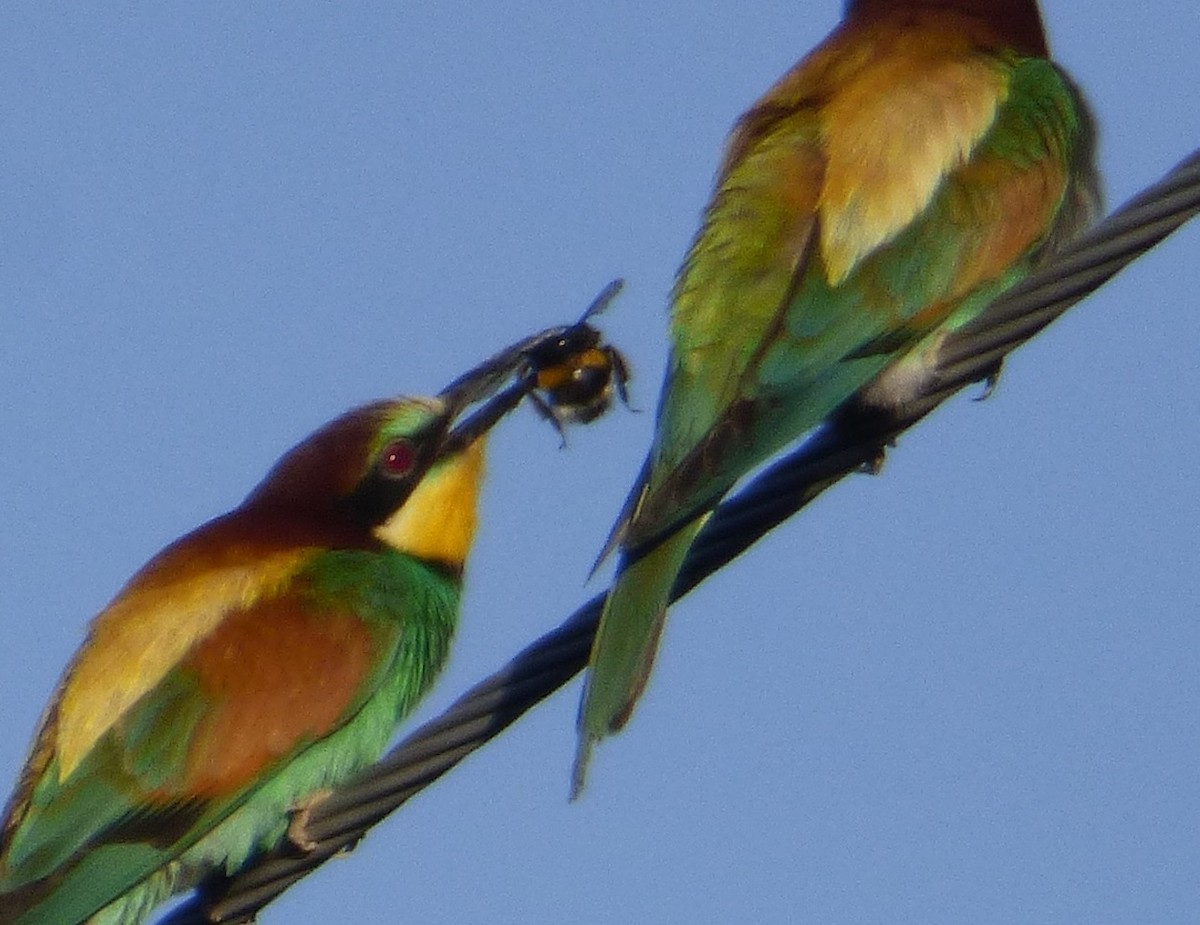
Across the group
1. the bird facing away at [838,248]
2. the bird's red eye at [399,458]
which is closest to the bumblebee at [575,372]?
the bird's red eye at [399,458]

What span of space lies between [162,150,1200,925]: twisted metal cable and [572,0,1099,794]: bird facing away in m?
0.13

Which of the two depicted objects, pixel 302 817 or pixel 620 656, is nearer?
pixel 620 656

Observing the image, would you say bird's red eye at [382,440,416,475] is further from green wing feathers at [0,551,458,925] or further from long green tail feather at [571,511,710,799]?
long green tail feather at [571,511,710,799]

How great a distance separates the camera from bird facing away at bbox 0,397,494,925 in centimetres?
321

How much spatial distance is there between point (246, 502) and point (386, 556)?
11.7 inches

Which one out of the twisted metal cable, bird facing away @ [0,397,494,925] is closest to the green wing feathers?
bird facing away @ [0,397,494,925]

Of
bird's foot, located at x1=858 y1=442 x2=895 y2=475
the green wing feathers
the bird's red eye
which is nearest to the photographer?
the green wing feathers

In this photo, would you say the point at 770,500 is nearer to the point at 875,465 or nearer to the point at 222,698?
the point at 875,465

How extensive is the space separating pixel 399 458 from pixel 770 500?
144cm

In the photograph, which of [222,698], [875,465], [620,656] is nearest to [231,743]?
[222,698]

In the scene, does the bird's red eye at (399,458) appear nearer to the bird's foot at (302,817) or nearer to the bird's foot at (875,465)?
the bird's foot at (302,817)

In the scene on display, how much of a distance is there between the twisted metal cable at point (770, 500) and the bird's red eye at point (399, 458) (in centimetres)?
113

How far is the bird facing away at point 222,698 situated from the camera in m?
3.21

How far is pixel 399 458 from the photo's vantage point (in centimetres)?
392
